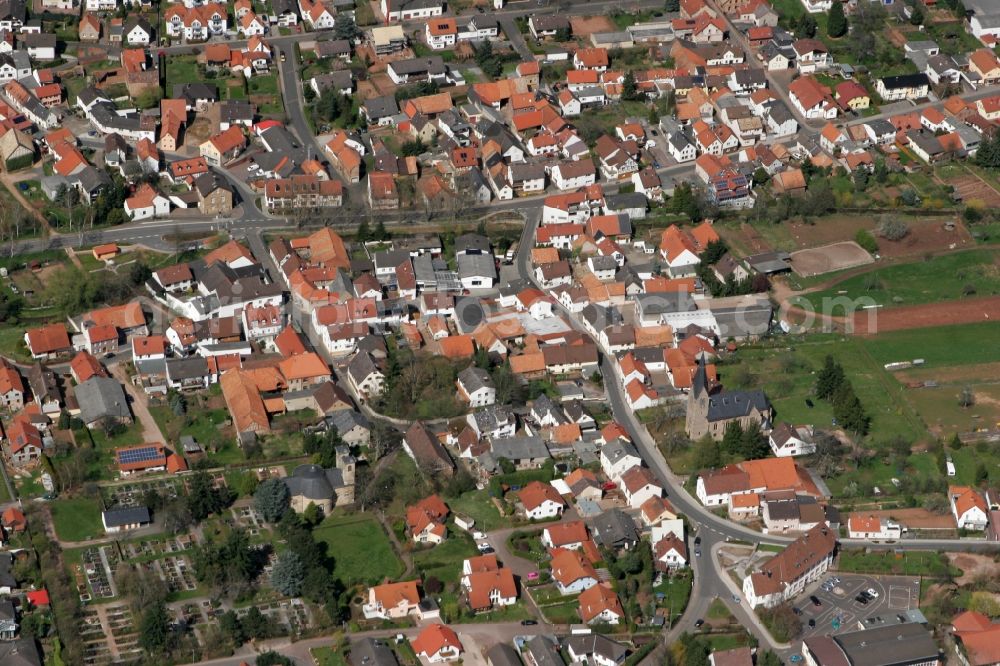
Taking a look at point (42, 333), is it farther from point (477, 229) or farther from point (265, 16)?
point (265, 16)

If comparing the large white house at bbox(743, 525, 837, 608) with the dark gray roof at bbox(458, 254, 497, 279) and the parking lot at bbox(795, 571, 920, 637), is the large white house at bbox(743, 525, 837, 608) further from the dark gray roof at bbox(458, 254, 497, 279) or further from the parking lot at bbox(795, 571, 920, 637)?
the dark gray roof at bbox(458, 254, 497, 279)

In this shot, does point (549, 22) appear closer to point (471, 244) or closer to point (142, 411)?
point (471, 244)

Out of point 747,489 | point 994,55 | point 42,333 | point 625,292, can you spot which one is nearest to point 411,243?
point 625,292

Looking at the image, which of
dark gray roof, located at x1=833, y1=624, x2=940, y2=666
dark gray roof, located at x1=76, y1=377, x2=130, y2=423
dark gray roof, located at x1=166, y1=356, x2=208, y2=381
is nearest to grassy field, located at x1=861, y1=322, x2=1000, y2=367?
dark gray roof, located at x1=833, y1=624, x2=940, y2=666

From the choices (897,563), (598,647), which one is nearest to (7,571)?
(598,647)

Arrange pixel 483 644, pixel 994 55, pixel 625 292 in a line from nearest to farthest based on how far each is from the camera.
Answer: pixel 483 644, pixel 625 292, pixel 994 55

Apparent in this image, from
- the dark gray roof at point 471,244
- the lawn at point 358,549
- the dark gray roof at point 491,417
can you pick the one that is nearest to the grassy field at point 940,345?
the dark gray roof at point 491,417

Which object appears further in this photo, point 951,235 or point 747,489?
point 951,235
